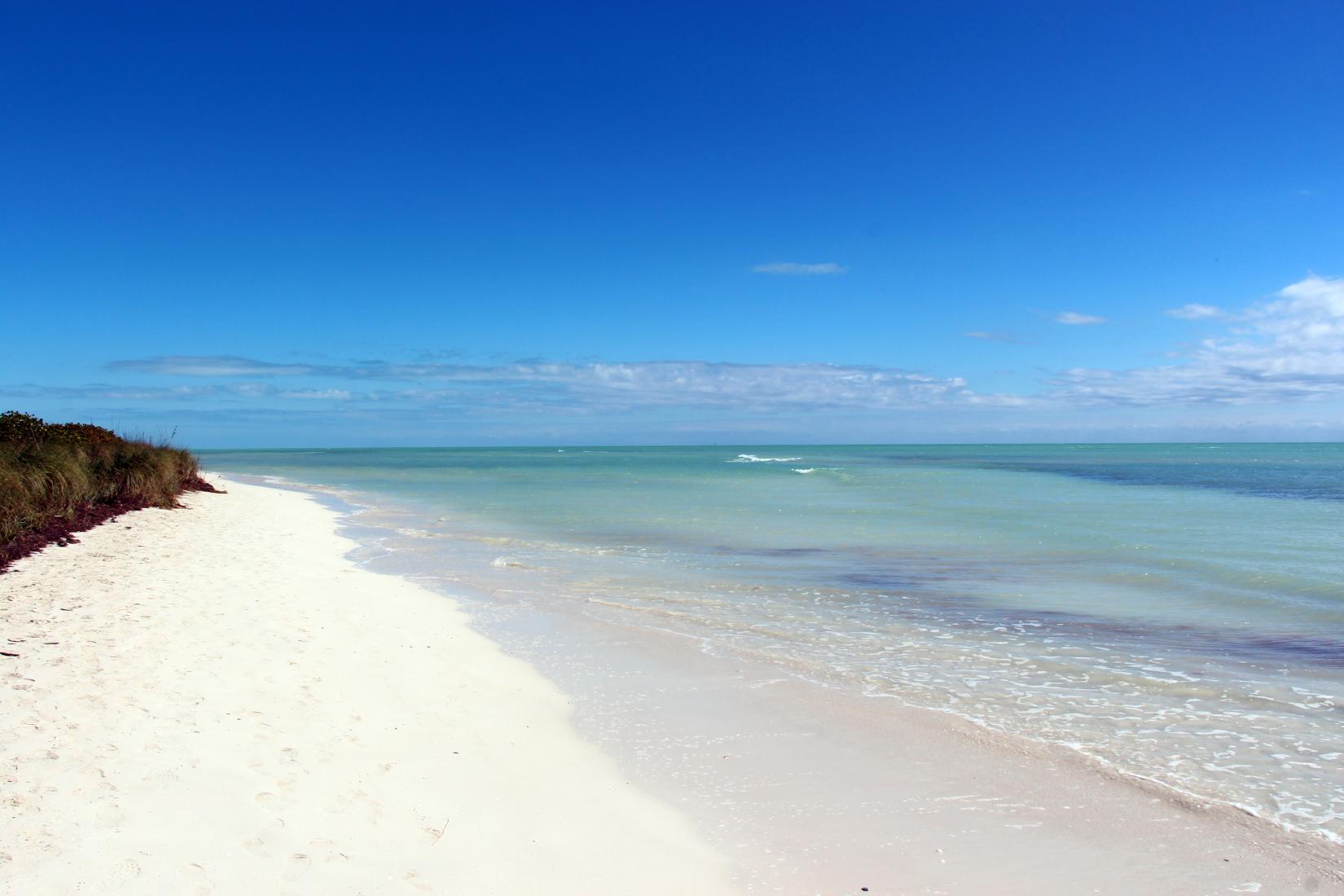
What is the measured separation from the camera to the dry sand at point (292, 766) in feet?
12.0

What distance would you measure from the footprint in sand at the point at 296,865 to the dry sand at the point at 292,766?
1cm

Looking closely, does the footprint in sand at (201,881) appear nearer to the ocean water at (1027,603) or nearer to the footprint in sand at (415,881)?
the footprint in sand at (415,881)

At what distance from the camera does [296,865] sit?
12.0 ft

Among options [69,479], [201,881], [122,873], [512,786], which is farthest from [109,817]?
[69,479]

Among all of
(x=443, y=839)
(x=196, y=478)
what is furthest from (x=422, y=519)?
(x=443, y=839)

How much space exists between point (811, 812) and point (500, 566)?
9314mm

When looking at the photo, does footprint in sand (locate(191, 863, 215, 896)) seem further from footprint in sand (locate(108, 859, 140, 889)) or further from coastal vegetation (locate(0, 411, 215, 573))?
coastal vegetation (locate(0, 411, 215, 573))

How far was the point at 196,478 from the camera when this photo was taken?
23.6m

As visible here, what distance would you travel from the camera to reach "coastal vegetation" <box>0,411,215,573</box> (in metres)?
11.3

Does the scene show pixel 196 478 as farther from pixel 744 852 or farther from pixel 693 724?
pixel 744 852

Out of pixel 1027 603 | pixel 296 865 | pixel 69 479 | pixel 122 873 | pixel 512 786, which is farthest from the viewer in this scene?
pixel 69 479

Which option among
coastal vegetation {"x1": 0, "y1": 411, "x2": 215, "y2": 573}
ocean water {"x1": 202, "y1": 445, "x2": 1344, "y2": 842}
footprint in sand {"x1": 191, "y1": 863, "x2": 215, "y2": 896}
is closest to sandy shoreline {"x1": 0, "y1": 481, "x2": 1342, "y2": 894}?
footprint in sand {"x1": 191, "y1": 863, "x2": 215, "y2": 896}

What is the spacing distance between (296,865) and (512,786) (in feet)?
A: 4.52

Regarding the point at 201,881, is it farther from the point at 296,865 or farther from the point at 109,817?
the point at 109,817
